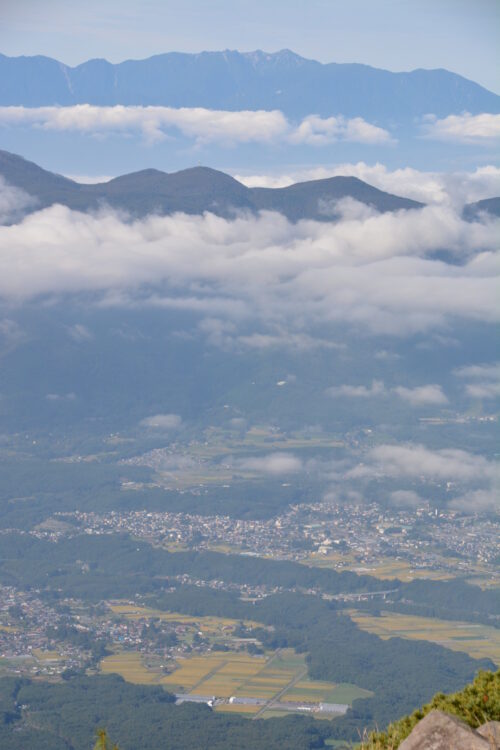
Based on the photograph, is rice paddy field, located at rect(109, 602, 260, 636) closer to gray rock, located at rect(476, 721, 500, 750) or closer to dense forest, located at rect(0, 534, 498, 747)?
dense forest, located at rect(0, 534, 498, 747)

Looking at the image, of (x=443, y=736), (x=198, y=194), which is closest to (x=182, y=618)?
(x=443, y=736)

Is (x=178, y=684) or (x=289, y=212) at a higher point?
(x=289, y=212)

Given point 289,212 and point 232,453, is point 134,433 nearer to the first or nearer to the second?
point 232,453

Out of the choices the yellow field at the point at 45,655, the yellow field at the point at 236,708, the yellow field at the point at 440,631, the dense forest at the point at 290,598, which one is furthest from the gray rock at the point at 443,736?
the yellow field at the point at 45,655

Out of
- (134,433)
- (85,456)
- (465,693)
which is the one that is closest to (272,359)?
(134,433)

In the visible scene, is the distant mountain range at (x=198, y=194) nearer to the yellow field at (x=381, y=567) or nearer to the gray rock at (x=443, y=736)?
the yellow field at (x=381, y=567)

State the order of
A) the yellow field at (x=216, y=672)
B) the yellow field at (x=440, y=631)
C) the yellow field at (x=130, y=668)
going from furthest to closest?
the yellow field at (x=440, y=631) → the yellow field at (x=130, y=668) → the yellow field at (x=216, y=672)
